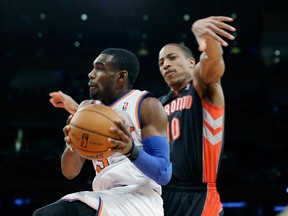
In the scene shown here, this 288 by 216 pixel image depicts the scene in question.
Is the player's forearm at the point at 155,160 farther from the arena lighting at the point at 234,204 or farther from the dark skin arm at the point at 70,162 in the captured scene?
the arena lighting at the point at 234,204

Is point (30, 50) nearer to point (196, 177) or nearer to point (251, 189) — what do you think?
point (251, 189)

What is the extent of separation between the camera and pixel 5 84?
1426 centimetres

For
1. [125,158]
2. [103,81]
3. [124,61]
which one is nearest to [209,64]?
[124,61]

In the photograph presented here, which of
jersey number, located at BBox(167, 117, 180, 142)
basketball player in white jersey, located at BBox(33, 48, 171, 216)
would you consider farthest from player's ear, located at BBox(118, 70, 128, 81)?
jersey number, located at BBox(167, 117, 180, 142)

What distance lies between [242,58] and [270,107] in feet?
6.24

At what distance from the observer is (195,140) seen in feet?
12.0

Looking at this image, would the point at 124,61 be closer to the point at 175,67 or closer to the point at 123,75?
the point at 123,75

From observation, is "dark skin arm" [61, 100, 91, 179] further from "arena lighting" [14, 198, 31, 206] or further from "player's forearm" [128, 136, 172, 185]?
"arena lighting" [14, 198, 31, 206]

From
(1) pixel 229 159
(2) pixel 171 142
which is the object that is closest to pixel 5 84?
(1) pixel 229 159

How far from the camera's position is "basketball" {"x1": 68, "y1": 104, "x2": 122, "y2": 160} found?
7.88 feet

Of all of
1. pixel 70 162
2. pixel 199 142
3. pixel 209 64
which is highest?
pixel 209 64

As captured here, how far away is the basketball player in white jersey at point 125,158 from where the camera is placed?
253cm

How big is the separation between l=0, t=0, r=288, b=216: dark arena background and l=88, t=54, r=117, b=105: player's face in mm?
10133

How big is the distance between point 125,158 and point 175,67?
4.78ft
